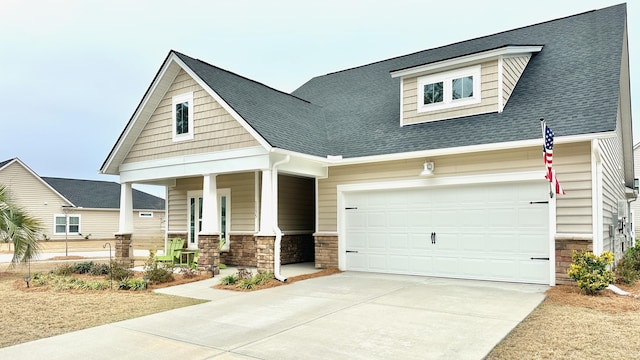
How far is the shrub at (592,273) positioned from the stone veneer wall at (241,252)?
8664mm

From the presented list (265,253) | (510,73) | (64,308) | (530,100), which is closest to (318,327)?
(265,253)

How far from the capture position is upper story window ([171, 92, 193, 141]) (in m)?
12.7

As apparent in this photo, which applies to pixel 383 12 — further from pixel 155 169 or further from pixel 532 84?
pixel 155 169

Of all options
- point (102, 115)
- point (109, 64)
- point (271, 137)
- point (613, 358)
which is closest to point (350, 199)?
point (271, 137)

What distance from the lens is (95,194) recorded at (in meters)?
35.0

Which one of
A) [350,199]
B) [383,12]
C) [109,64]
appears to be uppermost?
[109,64]

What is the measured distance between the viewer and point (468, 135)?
424 inches

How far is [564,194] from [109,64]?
3580 centimetres

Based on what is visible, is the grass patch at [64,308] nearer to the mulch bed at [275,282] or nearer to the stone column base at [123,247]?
the mulch bed at [275,282]

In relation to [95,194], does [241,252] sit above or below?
below

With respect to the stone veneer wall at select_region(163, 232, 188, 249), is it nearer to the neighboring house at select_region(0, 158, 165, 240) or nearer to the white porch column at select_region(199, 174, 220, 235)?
the white porch column at select_region(199, 174, 220, 235)

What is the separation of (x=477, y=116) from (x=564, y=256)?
3.88m

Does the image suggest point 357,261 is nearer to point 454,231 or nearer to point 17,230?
point 454,231

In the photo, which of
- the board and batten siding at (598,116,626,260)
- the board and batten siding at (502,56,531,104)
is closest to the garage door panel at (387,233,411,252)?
the board and batten siding at (502,56,531,104)
